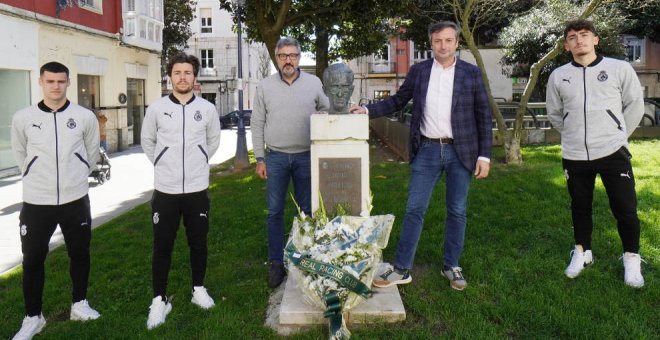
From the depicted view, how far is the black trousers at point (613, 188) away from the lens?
435 cm

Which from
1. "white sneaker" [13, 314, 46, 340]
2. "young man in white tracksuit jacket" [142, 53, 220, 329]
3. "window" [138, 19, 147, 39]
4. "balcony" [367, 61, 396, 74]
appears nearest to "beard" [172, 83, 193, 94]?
"young man in white tracksuit jacket" [142, 53, 220, 329]

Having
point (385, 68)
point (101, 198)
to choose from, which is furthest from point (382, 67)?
point (101, 198)

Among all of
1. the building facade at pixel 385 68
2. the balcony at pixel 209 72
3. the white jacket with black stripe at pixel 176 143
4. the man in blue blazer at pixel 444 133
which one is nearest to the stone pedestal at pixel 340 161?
the man in blue blazer at pixel 444 133

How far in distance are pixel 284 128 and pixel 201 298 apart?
4.79ft

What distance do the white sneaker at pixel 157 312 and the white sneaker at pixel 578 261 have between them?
3.19 m

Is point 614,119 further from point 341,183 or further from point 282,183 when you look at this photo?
point 282,183

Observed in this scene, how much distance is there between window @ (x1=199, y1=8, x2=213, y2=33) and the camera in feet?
139

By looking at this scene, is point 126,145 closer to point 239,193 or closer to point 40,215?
point 239,193

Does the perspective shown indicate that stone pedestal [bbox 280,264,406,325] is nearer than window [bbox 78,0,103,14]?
Yes

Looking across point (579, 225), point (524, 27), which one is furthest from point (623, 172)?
point (524, 27)

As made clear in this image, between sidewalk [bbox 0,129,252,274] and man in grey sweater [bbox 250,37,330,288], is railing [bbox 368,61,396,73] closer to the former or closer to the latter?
sidewalk [bbox 0,129,252,274]

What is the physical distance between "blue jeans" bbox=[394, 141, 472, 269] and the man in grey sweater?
86 centimetres

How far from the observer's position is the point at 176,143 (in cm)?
403

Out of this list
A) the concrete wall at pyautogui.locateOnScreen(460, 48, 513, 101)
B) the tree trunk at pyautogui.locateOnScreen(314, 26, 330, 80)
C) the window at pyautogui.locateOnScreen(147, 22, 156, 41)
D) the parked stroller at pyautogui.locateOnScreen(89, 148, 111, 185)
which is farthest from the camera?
the concrete wall at pyautogui.locateOnScreen(460, 48, 513, 101)
